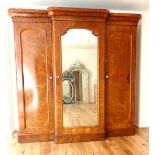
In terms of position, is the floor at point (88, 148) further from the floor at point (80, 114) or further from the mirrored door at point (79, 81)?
the floor at point (80, 114)

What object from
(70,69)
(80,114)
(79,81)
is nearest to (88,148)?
(80,114)

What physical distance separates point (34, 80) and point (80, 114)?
2.79 ft

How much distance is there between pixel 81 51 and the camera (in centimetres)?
257

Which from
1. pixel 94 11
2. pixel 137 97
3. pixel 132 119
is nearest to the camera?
pixel 94 11

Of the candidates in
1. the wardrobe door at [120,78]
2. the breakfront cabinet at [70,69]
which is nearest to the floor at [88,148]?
the breakfront cabinet at [70,69]

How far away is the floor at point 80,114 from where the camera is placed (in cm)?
262

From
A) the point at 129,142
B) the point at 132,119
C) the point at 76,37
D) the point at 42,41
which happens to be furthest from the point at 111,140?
the point at 42,41

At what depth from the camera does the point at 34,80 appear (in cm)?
259

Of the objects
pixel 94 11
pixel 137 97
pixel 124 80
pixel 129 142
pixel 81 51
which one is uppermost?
pixel 94 11

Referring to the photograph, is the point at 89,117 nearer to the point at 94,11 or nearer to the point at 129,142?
the point at 129,142

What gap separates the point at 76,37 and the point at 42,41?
50cm

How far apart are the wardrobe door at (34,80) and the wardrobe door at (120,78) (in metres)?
0.92

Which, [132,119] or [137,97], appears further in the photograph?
[137,97]

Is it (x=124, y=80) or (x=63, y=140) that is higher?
(x=124, y=80)
